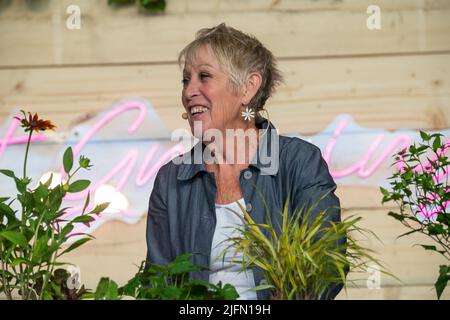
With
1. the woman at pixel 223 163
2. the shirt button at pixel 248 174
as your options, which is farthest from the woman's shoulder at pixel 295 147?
the shirt button at pixel 248 174

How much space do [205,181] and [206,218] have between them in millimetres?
145

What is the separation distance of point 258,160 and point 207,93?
0.81 feet

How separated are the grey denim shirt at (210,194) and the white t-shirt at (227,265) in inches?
0.7

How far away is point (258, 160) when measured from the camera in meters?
2.43

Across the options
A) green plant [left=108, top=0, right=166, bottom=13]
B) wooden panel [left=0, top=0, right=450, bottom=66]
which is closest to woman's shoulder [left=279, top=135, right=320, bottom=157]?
wooden panel [left=0, top=0, right=450, bottom=66]

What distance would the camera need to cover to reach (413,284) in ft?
11.2

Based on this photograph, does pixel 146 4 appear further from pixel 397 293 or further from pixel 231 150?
pixel 397 293

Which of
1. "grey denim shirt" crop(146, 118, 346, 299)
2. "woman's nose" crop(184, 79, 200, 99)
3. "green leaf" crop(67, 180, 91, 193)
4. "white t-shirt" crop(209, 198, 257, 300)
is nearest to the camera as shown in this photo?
"green leaf" crop(67, 180, 91, 193)

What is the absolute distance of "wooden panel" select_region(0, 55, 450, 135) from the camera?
3441 millimetres

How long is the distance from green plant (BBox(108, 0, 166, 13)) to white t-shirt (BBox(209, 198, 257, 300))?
1.32 meters

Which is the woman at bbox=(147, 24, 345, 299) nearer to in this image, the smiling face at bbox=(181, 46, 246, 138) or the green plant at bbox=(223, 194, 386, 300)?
the smiling face at bbox=(181, 46, 246, 138)

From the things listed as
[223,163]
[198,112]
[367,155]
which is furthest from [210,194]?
[367,155]

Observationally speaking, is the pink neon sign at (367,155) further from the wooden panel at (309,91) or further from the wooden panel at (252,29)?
the wooden panel at (252,29)

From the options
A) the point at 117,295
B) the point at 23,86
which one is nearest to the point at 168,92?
the point at 23,86
